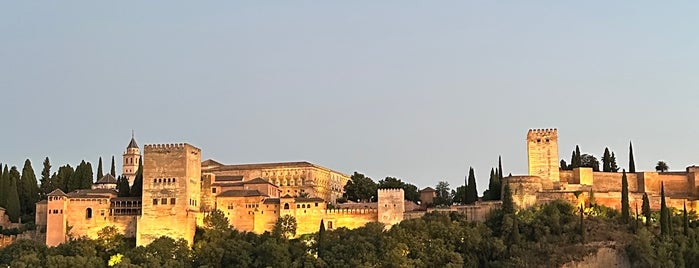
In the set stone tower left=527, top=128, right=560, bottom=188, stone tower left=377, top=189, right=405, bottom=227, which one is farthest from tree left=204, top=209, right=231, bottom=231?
stone tower left=527, top=128, right=560, bottom=188

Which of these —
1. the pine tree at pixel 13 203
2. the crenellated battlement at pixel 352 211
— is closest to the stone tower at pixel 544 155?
the crenellated battlement at pixel 352 211

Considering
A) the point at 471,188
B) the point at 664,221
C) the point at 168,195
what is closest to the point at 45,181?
the point at 168,195

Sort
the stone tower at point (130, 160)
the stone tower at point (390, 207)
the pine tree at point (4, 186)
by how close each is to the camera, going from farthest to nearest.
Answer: the stone tower at point (130, 160) < the pine tree at point (4, 186) < the stone tower at point (390, 207)

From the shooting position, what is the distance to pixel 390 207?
56344 mm

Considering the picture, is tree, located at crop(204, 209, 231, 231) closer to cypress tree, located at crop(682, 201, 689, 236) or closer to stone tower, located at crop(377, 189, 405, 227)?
stone tower, located at crop(377, 189, 405, 227)

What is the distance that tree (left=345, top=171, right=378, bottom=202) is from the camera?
2785 inches

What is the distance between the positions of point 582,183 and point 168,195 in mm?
22901

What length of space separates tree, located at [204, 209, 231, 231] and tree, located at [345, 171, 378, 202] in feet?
52.8

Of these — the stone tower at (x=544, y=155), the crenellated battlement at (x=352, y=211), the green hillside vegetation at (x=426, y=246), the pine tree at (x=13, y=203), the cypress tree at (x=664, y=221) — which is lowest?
the green hillside vegetation at (x=426, y=246)

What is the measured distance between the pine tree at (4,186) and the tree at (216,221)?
1386 cm

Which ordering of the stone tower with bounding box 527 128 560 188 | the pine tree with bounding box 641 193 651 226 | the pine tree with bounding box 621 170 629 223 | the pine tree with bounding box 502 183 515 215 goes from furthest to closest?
the stone tower with bounding box 527 128 560 188, the pine tree with bounding box 502 183 515 215, the pine tree with bounding box 641 193 651 226, the pine tree with bounding box 621 170 629 223

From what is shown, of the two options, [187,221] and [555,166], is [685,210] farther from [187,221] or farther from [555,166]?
[187,221]

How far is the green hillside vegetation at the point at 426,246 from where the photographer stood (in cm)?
5106

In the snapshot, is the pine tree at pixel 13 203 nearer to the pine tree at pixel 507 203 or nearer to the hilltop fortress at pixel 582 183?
the pine tree at pixel 507 203
